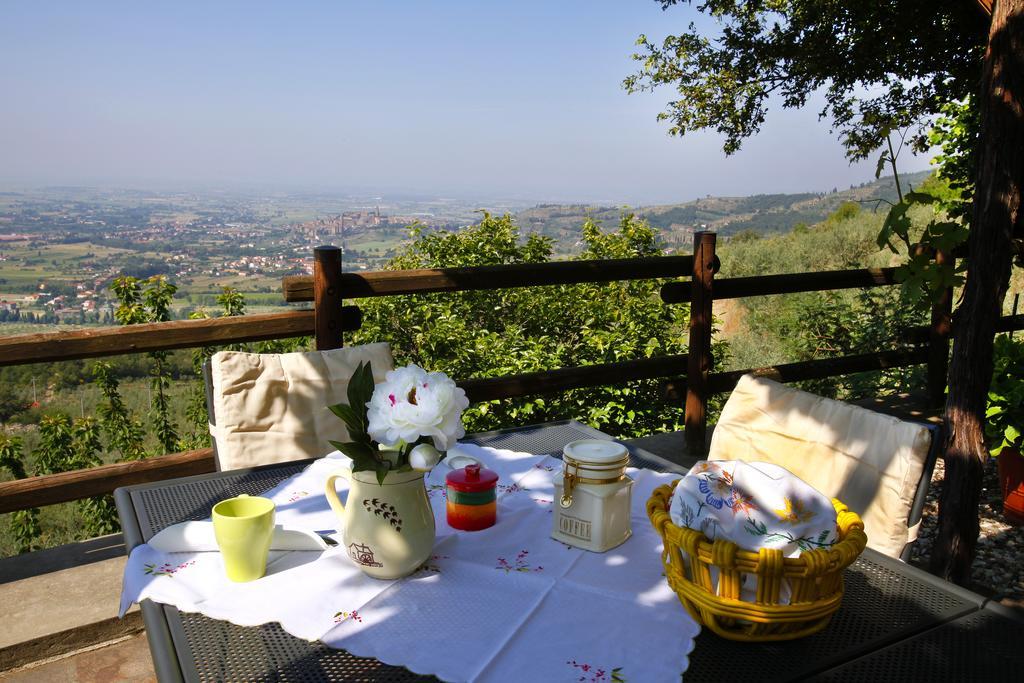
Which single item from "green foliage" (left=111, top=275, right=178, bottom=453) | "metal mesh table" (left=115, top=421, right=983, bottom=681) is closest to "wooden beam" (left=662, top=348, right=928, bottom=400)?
"metal mesh table" (left=115, top=421, right=983, bottom=681)

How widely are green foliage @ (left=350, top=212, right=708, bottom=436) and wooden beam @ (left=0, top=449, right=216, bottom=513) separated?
2.29 meters

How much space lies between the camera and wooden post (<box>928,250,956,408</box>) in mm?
4152

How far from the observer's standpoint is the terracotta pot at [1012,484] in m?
2.77

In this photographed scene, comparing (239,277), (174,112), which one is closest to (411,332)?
(239,277)

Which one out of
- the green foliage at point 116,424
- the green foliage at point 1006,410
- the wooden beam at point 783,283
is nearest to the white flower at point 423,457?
the green foliage at point 1006,410

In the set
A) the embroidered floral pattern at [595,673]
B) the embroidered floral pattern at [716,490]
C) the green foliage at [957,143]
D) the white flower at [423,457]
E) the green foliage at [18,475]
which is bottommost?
the green foliage at [18,475]

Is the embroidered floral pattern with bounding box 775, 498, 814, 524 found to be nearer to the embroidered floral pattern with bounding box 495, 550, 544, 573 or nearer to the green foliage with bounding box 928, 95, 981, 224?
the embroidered floral pattern with bounding box 495, 550, 544, 573

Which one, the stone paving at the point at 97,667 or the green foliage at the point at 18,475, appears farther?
the green foliage at the point at 18,475

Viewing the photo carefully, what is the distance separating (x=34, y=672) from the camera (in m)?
1.95

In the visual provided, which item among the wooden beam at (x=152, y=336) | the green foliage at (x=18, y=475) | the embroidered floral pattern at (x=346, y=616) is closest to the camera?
the embroidered floral pattern at (x=346, y=616)

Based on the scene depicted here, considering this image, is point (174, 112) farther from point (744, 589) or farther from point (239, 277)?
point (744, 589)

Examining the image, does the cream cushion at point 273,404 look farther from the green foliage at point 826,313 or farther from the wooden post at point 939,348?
the wooden post at point 939,348

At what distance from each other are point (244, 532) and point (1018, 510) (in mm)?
2981

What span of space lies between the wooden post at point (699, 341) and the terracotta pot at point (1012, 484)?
1195 millimetres
